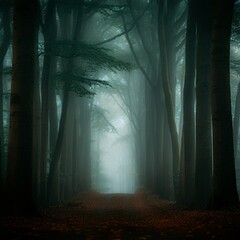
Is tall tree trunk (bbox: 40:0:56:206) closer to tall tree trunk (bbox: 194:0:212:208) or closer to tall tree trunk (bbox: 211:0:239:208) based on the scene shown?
tall tree trunk (bbox: 194:0:212:208)

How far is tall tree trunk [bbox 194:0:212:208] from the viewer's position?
11500mm

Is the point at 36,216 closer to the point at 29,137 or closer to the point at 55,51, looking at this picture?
the point at 29,137

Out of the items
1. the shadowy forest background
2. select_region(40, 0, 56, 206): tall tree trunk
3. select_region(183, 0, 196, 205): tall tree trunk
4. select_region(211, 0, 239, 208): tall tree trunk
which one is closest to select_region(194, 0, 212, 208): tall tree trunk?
the shadowy forest background

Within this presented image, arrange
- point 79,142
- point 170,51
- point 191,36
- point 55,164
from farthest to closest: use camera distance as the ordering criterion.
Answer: point 79,142 → point 170,51 → point 55,164 → point 191,36

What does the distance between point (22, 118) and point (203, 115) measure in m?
5.37

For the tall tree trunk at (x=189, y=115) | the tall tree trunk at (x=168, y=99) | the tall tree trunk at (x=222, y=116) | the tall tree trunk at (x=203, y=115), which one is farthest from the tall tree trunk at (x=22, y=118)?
the tall tree trunk at (x=168, y=99)

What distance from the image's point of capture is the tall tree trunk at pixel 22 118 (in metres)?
9.31

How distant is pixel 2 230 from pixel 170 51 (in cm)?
1357

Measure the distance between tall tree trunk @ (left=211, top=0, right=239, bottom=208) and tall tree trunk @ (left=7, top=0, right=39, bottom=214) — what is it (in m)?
4.48

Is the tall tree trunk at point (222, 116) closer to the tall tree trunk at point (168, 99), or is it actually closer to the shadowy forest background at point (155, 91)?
the shadowy forest background at point (155, 91)

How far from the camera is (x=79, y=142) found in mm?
29953

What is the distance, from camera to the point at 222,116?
929 cm

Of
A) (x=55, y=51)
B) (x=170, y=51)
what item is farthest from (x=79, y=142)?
(x=55, y=51)

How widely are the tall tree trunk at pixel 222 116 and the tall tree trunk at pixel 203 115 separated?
2102mm
